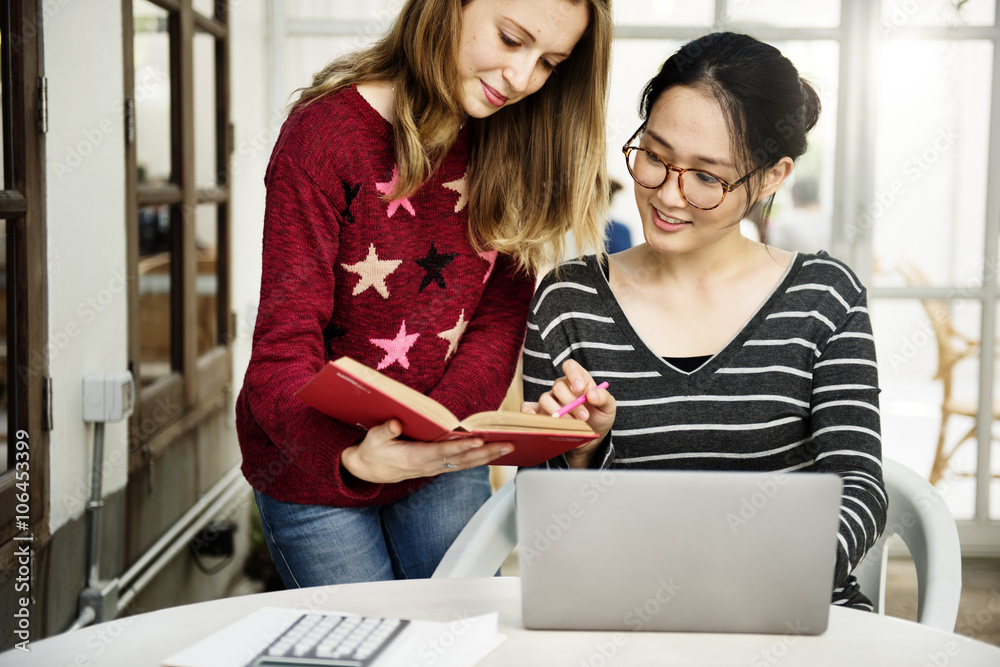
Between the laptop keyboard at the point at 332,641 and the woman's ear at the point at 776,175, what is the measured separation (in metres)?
0.89

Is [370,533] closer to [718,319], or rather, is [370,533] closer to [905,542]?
[718,319]

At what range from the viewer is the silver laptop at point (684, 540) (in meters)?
0.83

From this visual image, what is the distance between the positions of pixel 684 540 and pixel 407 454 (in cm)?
36

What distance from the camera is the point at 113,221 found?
203 cm

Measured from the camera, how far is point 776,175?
1.44 m

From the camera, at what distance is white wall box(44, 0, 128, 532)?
176 centimetres

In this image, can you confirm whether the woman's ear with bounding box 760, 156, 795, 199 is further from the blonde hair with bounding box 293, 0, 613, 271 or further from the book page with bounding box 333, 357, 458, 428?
the book page with bounding box 333, 357, 458, 428

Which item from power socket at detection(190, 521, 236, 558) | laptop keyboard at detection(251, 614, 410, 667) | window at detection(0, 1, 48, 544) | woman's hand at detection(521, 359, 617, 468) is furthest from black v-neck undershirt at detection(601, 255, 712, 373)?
power socket at detection(190, 521, 236, 558)

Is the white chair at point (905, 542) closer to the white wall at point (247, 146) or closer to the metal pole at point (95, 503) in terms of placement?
the metal pole at point (95, 503)

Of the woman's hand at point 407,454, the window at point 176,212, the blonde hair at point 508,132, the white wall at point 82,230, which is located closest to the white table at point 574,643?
the woman's hand at point 407,454

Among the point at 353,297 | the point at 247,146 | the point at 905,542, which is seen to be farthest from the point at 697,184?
the point at 247,146

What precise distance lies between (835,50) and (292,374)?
2.77 metres

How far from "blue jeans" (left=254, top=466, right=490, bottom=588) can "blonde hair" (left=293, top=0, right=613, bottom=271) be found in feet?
1.25

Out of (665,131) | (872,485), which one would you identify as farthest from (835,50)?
(872,485)
